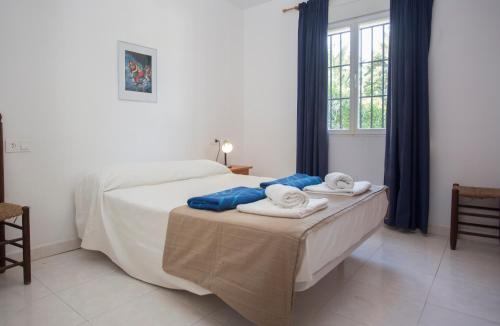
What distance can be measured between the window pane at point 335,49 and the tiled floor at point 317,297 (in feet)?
7.55

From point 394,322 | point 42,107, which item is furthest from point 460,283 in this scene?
point 42,107

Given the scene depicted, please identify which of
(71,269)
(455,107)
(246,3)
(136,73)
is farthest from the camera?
(246,3)

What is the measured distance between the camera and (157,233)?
6.40 feet

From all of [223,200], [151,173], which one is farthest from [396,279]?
[151,173]

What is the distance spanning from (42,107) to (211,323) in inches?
83.5

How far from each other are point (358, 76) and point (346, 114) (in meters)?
0.44

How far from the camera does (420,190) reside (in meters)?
3.22

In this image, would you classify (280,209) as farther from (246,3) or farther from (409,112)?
(246,3)

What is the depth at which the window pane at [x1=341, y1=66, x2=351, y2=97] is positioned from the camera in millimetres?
3695

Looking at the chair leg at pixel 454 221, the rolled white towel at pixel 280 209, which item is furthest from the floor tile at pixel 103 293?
the chair leg at pixel 454 221

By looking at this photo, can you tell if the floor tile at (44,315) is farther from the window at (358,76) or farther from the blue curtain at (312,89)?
the window at (358,76)

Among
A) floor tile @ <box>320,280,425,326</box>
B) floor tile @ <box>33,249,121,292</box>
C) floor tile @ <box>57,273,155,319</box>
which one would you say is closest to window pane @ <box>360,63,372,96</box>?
floor tile @ <box>320,280,425,326</box>

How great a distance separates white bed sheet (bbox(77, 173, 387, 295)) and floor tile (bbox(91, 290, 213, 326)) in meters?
0.10

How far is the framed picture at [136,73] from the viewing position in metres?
3.05
